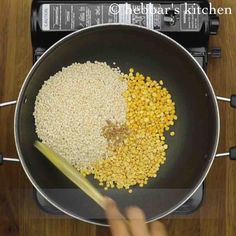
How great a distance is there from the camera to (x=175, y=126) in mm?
1103

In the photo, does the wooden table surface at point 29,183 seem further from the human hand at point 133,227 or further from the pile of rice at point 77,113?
the human hand at point 133,227

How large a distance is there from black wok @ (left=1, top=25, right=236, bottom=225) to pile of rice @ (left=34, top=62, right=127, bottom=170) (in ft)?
0.08

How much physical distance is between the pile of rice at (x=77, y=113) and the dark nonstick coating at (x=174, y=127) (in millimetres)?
26

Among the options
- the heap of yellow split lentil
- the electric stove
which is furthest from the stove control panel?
the heap of yellow split lentil

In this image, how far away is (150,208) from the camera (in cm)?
107

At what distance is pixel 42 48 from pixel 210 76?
14.9 inches

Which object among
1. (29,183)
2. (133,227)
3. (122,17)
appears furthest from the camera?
(29,183)

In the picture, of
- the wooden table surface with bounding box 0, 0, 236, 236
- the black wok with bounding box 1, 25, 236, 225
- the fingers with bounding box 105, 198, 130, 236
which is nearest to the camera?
the fingers with bounding box 105, 198, 130, 236

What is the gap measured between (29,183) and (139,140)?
10.6 inches

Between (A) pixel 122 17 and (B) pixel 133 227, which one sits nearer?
(B) pixel 133 227

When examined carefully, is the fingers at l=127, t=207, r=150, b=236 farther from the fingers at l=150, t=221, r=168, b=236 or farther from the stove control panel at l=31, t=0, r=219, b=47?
the stove control panel at l=31, t=0, r=219, b=47

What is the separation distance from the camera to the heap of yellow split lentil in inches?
41.4

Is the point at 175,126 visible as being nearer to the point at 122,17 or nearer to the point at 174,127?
the point at 174,127

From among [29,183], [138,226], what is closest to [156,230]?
[138,226]
